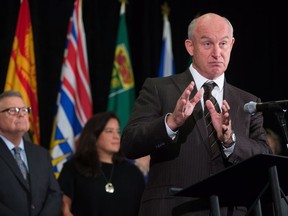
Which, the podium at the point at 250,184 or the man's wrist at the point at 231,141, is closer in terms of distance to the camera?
the podium at the point at 250,184

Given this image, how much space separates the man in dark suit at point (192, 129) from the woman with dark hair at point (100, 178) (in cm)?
232

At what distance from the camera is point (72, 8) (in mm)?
6633

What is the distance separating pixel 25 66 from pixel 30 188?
1807mm

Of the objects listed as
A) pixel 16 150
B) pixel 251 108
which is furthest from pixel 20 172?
pixel 251 108

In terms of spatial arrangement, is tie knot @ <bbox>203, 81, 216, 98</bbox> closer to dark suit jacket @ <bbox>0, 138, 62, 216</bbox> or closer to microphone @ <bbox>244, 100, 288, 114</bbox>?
microphone @ <bbox>244, 100, 288, 114</bbox>

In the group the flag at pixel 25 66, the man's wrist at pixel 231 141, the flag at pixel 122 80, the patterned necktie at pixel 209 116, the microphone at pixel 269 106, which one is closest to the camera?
the microphone at pixel 269 106

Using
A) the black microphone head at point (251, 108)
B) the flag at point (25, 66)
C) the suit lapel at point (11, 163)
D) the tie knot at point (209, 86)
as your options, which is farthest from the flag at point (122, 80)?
the black microphone head at point (251, 108)

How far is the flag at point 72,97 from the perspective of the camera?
A: 5895 mm

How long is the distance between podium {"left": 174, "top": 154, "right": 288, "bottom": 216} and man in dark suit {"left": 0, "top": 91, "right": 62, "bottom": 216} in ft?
7.21

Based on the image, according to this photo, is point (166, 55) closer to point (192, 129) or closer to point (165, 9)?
point (165, 9)

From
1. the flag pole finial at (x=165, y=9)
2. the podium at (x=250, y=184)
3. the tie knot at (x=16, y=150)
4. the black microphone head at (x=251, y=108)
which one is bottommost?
the tie knot at (x=16, y=150)

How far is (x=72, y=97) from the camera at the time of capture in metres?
6.12

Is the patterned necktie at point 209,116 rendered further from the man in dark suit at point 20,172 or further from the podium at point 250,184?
the man in dark suit at point 20,172

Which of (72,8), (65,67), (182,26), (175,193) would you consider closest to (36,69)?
(65,67)
